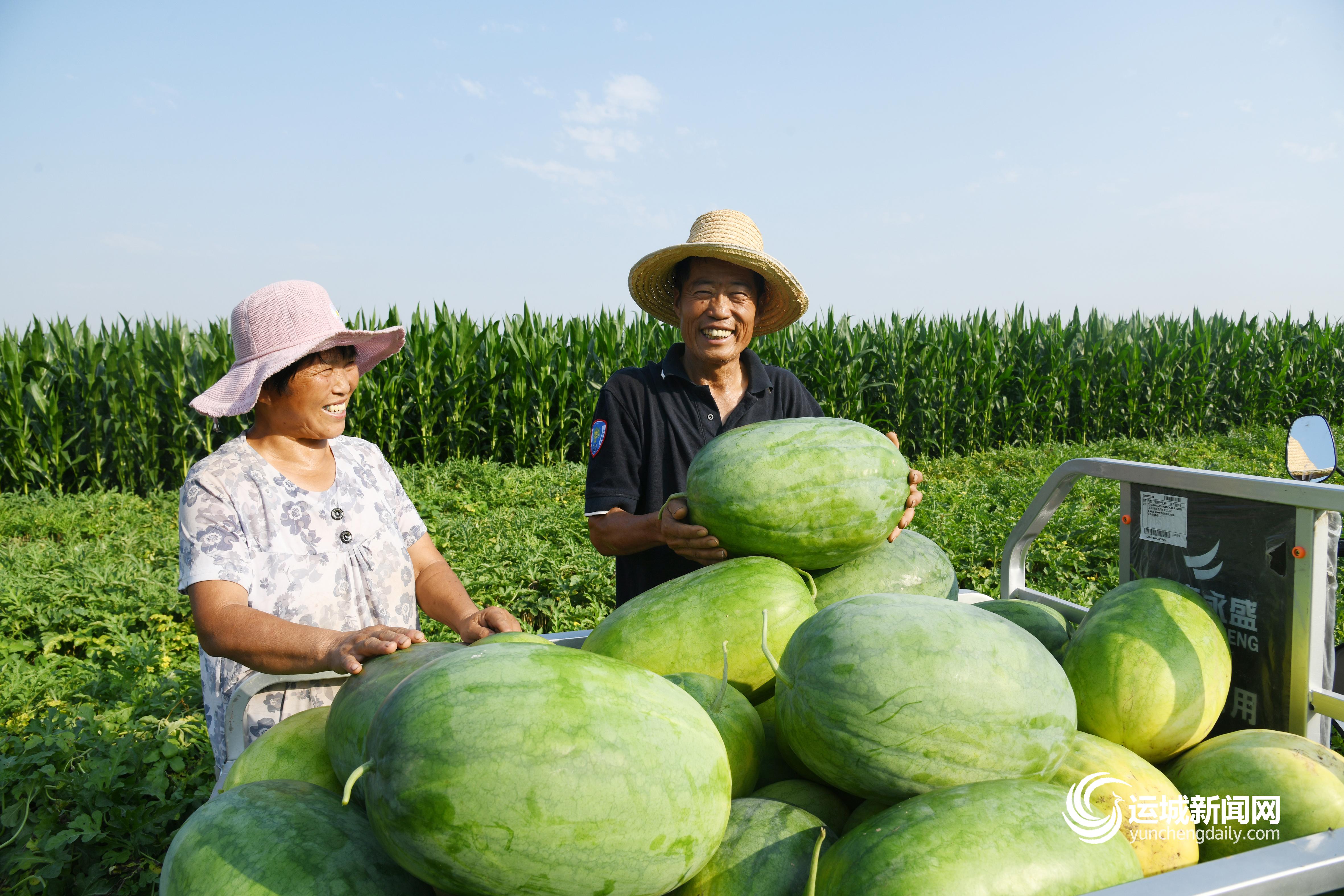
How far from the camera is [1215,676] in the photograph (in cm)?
166

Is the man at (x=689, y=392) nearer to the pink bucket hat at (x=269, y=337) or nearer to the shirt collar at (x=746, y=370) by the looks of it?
the shirt collar at (x=746, y=370)

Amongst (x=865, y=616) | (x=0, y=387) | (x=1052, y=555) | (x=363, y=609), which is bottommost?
(x=1052, y=555)

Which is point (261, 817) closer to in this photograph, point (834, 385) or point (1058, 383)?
point (834, 385)

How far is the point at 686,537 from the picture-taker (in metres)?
1.98

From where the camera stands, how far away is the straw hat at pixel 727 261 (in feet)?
9.50

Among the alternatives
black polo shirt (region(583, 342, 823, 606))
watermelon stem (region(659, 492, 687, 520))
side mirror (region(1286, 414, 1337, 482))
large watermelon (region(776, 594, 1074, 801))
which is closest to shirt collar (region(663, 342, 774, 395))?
black polo shirt (region(583, 342, 823, 606))

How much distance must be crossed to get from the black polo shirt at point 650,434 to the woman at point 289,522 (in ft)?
2.06

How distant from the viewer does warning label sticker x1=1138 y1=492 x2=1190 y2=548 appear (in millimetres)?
2098

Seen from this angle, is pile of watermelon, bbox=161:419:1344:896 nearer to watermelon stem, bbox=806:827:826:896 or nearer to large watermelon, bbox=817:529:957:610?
watermelon stem, bbox=806:827:826:896

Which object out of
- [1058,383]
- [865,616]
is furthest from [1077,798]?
[1058,383]

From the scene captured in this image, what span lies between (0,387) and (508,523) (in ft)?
25.0

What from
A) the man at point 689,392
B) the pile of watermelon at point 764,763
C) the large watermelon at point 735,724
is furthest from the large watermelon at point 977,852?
the man at point 689,392

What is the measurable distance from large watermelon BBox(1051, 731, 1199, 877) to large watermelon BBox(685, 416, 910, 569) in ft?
2.07

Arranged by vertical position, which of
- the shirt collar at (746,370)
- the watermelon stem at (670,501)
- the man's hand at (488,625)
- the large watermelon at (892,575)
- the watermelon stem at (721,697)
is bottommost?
the man's hand at (488,625)
